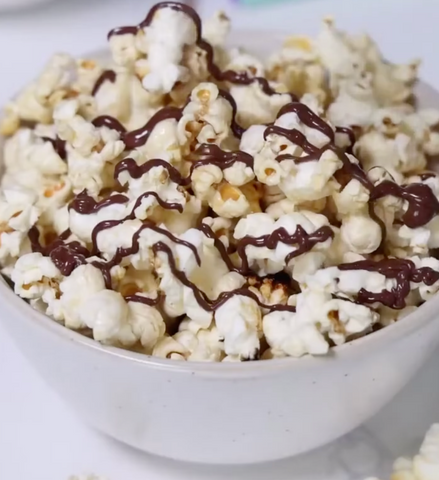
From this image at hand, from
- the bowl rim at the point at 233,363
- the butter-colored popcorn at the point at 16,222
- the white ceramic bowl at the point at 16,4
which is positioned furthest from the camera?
the white ceramic bowl at the point at 16,4

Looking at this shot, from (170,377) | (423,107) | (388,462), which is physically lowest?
(388,462)

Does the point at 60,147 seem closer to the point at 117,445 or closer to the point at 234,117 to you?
the point at 234,117

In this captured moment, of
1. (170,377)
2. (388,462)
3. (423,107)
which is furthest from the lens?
(423,107)

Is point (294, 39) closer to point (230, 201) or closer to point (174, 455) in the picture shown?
Answer: point (230, 201)

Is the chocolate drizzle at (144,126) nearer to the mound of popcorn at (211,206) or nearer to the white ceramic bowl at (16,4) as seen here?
the mound of popcorn at (211,206)

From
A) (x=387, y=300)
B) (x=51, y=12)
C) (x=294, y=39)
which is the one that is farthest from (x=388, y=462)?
(x=51, y=12)

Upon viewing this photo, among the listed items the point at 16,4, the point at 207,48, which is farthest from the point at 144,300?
the point at 16,4

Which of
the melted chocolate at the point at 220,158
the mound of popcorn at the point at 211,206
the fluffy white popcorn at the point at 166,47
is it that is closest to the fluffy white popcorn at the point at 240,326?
the mound of popcorn at the point at 211,206
